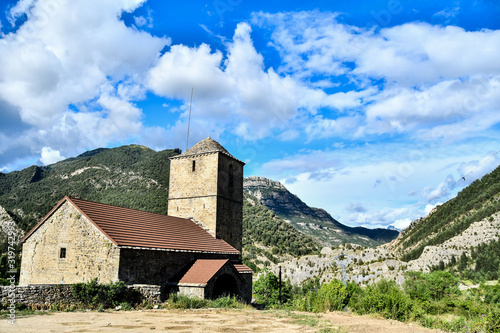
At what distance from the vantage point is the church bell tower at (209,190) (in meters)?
25.5

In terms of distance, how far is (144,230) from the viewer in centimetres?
1923

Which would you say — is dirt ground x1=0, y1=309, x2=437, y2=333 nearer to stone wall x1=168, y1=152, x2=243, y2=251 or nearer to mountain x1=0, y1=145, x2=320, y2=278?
stone wall x1=168, y1=152, x2=243, y2=251

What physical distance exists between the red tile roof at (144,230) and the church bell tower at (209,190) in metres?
1.66

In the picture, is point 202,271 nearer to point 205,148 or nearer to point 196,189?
point 196,189

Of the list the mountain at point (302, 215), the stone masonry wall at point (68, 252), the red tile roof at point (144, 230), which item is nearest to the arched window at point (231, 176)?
the red tile roof at point (144, 230)

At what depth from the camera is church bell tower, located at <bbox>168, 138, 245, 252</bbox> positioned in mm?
25453

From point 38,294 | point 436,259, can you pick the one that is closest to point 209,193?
point 38,294

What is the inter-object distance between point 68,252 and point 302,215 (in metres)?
105

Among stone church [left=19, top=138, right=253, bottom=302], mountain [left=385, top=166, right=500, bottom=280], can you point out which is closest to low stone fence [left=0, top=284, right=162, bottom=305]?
stone church [left=19, top=138, right=253, bottom=302]

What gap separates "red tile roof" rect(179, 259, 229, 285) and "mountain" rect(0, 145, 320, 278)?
30.0 m

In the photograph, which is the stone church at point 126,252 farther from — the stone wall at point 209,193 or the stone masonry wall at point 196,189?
the stone masonry wall at point 196,189

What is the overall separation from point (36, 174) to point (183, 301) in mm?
69103

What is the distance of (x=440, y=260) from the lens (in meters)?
39.2

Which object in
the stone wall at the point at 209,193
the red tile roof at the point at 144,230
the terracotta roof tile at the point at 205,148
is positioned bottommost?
the red tile roof at the point at 144,230
